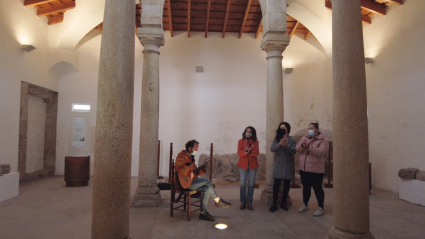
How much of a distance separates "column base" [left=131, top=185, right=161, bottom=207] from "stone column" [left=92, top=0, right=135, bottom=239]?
7.39 ft

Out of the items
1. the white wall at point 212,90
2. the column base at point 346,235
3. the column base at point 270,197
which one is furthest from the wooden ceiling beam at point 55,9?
the column base at point 346,235

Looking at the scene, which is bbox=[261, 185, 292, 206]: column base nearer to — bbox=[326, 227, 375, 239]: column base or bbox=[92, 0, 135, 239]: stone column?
bbox=[326, 227, 375, 239]: column base

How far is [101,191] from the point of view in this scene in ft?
8.25

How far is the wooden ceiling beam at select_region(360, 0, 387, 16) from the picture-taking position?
6605 millimetres

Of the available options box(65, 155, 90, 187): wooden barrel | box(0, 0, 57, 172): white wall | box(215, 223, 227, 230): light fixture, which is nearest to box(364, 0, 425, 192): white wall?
box(215, 223, 227, 230): light fixture

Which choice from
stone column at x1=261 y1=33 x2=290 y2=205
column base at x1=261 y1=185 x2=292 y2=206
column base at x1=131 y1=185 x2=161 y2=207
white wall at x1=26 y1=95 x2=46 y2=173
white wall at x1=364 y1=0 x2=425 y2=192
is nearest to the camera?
column base at x1=131 y1=185 x2=161 y2=207

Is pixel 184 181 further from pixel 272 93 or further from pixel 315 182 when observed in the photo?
pixel 272 93

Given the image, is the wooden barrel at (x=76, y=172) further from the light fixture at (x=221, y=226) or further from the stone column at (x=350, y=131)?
the stone column at (x=350, y=131)

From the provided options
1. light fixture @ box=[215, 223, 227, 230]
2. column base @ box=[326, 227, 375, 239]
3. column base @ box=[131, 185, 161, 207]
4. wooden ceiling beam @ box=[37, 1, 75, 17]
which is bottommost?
light fixture @ box=[215, 223, 227, 230]

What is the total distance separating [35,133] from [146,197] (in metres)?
5.52

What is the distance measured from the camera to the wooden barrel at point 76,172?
6.98 m

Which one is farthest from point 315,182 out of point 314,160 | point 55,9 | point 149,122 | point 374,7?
point 55,9

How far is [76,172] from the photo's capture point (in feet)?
23.0

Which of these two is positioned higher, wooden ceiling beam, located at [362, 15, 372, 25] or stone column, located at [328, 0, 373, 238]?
wooden ceiling beam, located at [362, 15, 372, 25]
